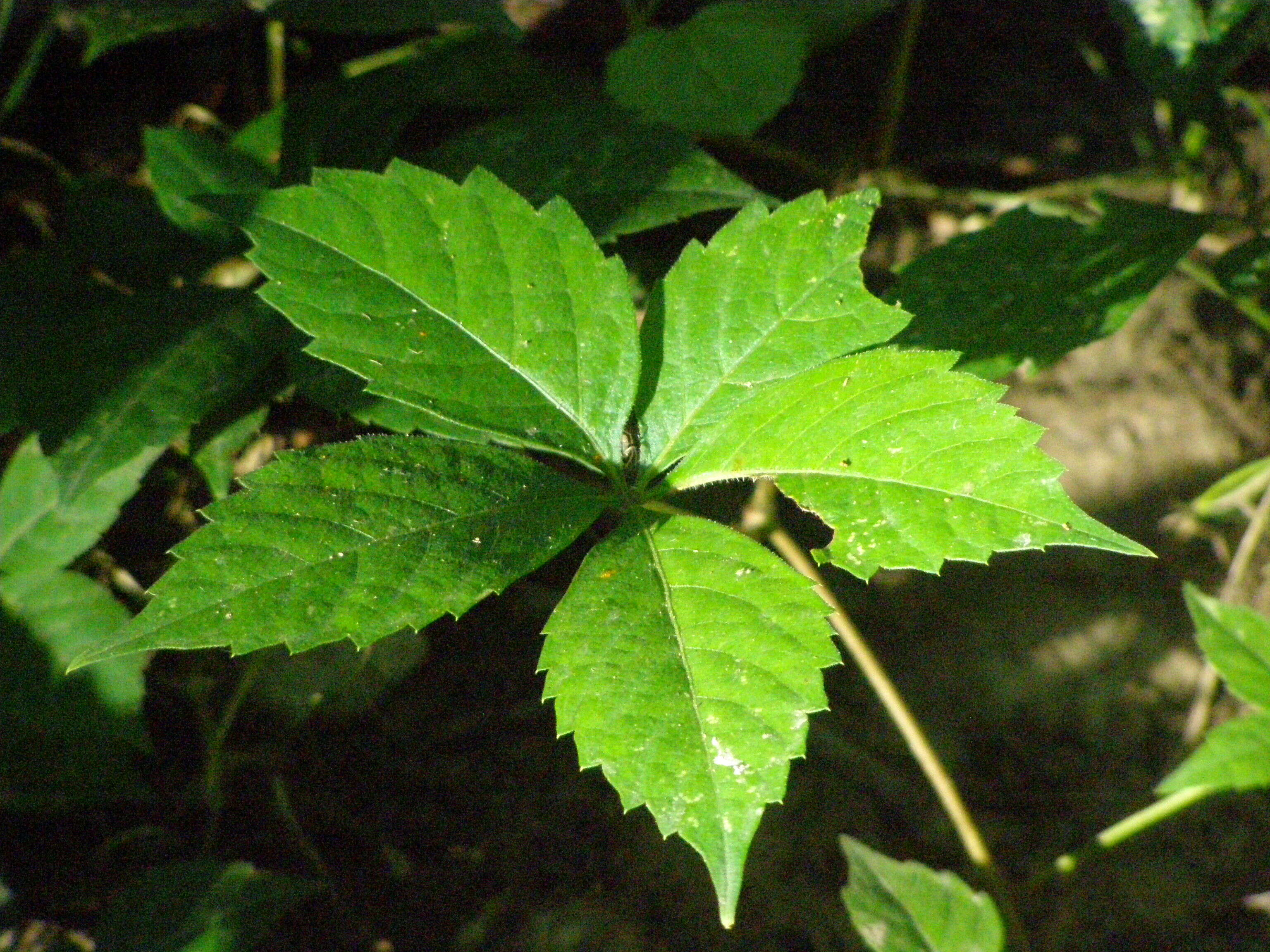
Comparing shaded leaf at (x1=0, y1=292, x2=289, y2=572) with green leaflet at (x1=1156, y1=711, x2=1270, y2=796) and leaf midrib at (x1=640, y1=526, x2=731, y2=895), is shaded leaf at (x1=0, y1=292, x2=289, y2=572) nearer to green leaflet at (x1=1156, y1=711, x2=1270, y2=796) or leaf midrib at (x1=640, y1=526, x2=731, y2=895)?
leaf midrib at (x1=640, y1=526, x2=731, y2=895)

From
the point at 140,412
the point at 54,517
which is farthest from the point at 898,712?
the point at 54,517

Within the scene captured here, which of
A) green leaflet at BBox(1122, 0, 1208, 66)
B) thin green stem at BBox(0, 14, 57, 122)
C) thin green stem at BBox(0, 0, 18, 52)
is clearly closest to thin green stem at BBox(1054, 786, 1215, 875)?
green leaflet at BBox(1122, 0, 1208, 66)

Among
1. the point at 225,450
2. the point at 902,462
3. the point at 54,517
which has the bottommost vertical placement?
the point at 54,517

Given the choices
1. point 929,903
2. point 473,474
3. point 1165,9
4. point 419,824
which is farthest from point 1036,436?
point 1165,9

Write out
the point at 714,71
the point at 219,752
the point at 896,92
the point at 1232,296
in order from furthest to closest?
the point at 896,92, the point at 714,71, the point at 1232,296, the point at 219,752

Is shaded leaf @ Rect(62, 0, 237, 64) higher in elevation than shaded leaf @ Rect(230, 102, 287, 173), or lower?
higher

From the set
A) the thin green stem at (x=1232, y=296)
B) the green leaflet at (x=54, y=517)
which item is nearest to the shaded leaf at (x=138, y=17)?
the green leaflet at (x=54, y=517)

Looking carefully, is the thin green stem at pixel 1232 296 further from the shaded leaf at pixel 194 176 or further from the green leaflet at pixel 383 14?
the shaded leaf at pixel 194 176

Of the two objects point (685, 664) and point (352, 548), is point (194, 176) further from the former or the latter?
point (685, 664)
